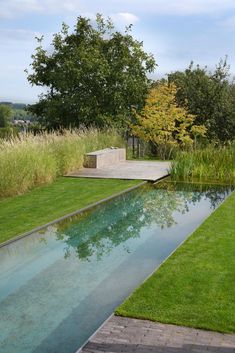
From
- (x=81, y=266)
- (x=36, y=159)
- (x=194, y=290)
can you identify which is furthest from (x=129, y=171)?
(x=194, y=290)

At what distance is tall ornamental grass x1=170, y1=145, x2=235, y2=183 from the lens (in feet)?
39.0

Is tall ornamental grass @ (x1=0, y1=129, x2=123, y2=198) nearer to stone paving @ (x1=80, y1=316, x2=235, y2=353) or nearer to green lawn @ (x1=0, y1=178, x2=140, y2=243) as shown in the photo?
green lawn @ (x1=0, y1=178, x2=140, y2=243)

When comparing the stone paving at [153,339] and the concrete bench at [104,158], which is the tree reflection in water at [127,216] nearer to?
the stone paving at [153,339]

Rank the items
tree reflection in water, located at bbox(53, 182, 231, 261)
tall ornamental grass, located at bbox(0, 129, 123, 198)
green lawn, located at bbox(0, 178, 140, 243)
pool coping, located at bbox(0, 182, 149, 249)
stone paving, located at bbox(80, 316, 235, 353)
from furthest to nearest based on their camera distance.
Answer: tall ornamental grass, located at bbox(0, 129, 123, 198)
green lawn, located at bbox(0, 178, 140, 243)
tree reflection in water, located at bbox(53, 182, 231, 261)
pool coping, located at bbox(0, 182, 149, 249)
stone paving, located at bbox(80, 316, 235, 353)

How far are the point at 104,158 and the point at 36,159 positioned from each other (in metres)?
3.76

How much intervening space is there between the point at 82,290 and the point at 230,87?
16.9m

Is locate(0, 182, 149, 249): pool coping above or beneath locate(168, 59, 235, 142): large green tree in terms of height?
beneath

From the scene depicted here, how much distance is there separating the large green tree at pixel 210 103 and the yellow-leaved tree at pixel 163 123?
1149mm

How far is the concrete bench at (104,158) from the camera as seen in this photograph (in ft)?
43.3

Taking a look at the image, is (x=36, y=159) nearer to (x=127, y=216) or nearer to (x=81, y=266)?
(x=127, y=216)

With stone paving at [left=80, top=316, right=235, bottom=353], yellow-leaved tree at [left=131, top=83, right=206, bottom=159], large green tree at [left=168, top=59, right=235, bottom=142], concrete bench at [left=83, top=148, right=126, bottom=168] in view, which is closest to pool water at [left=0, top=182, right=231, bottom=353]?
stone paving at [left=80, top=316, right=235, bottom=353]

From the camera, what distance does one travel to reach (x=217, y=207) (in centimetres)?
841

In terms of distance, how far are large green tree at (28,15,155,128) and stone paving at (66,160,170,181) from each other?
10.8 ft

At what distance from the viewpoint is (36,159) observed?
1020 centimetres
